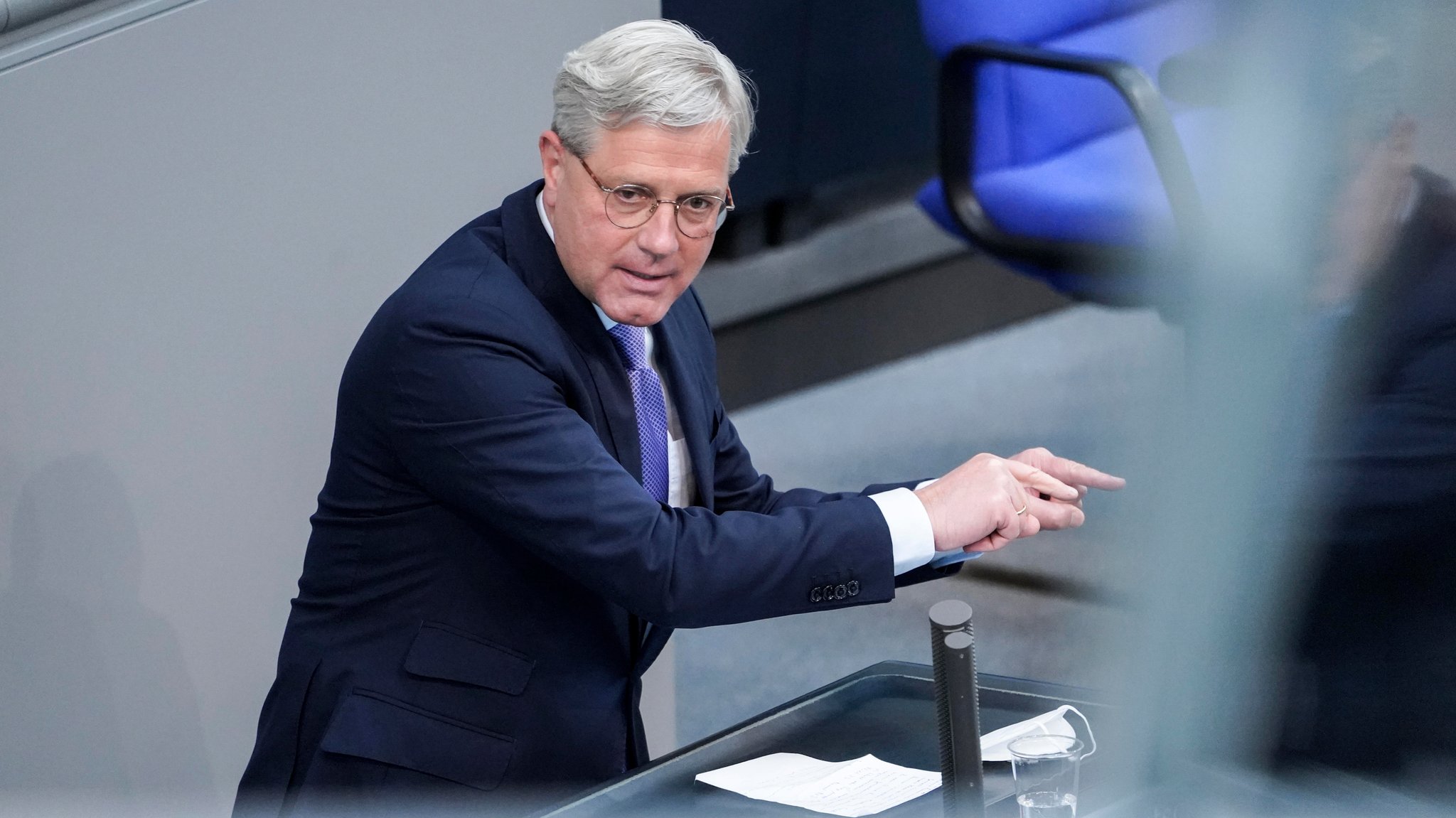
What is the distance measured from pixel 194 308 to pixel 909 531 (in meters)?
0.79

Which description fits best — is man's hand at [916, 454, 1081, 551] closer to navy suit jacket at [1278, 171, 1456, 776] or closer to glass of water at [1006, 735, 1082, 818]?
glass of water at [1006, 735, 1082, 818]

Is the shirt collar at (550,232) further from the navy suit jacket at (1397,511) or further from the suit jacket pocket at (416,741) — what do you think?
the navy suit jacket at (1397,511)

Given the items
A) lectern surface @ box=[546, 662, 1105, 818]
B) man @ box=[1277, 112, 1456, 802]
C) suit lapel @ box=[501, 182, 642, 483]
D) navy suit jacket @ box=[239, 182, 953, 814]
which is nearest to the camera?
man @ box=[1277, 112, 1456, 802]

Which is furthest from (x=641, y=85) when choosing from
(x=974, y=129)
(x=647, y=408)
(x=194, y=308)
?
(x=974, y=129)

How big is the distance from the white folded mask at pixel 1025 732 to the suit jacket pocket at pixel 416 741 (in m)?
0.40

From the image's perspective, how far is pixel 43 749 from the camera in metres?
1.63

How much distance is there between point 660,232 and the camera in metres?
1.29

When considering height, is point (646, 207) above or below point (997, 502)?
above

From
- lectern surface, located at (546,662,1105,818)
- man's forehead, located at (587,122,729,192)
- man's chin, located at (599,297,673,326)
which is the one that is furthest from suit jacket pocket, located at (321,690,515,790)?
man's forehead, located at (587,122,729,192)

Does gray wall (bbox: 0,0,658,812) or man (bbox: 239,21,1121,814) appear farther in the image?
gray wall (bbox: 0,0,658,812)

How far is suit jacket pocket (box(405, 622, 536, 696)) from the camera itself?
1300 millimetres

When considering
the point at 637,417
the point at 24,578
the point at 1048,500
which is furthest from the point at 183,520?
the point at 1048,500

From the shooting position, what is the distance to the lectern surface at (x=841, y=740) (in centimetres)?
107

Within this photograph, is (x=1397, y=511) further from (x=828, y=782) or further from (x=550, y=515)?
(x=550, y=515)
